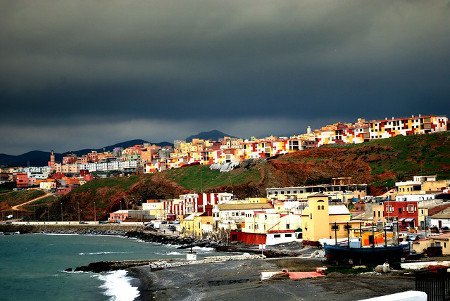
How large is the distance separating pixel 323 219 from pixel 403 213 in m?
9.90

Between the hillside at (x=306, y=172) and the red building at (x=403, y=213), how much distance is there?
131ft

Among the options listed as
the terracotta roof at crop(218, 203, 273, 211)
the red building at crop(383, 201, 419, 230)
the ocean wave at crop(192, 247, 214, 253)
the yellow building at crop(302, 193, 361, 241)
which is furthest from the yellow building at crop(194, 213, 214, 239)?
the red building at crop(383, 201, 419, 230)

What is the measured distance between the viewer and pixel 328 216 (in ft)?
216

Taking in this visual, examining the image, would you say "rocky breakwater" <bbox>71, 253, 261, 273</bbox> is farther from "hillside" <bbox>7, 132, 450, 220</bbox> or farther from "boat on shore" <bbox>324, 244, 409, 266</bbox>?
"hillside" <bbox>7, 132, 450, 220</bbox>

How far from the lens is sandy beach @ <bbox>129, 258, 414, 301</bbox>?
3456cm

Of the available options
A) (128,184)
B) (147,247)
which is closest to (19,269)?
(147,247)

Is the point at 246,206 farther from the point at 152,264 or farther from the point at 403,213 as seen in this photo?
the point at 152,264

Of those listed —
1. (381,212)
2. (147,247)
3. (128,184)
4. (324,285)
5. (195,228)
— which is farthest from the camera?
(128,184)

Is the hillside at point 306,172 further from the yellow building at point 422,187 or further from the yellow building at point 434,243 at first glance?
the yellow building at point 434,243

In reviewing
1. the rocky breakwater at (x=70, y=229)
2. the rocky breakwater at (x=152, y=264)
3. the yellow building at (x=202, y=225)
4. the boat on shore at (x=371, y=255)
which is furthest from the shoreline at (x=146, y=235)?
the boat on shore at (x=371, y=255)

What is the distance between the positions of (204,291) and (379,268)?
38.2 feet

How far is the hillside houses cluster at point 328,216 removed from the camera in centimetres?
6375

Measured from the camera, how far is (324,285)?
3753cm

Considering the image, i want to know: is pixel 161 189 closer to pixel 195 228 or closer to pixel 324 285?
pixel 195 228
